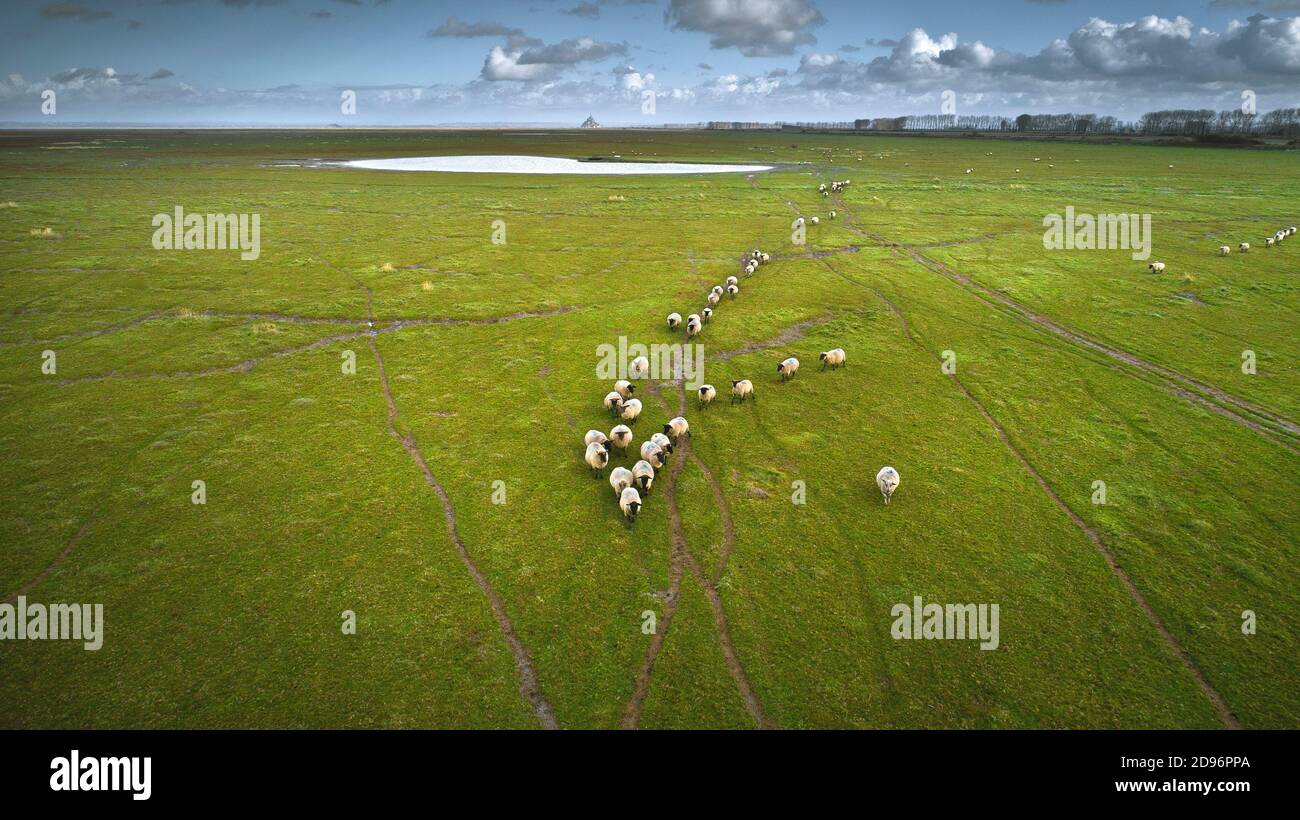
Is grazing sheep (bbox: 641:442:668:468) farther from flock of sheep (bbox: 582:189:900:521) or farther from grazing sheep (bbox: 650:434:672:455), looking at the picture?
grazing sheep (bbox: 650:434:672:455)

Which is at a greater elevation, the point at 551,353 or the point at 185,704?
the point at 551,353

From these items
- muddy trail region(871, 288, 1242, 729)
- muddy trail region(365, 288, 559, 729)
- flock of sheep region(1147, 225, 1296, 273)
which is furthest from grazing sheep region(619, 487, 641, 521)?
flock of sheep region(1147, 225, 1296, 273)

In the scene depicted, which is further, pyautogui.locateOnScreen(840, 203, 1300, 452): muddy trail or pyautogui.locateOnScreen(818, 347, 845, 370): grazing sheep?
pyautogui.locateOnScreen(818, 347, 845, 370): grazing sheep

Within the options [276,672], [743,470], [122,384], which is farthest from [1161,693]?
[122,384]

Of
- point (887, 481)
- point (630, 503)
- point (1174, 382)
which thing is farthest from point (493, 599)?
point (1174, 382)

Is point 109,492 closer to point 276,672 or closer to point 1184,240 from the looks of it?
point 276,672

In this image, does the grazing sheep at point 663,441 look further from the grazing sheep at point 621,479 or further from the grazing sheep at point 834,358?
the grazing sheep at point 834,358
